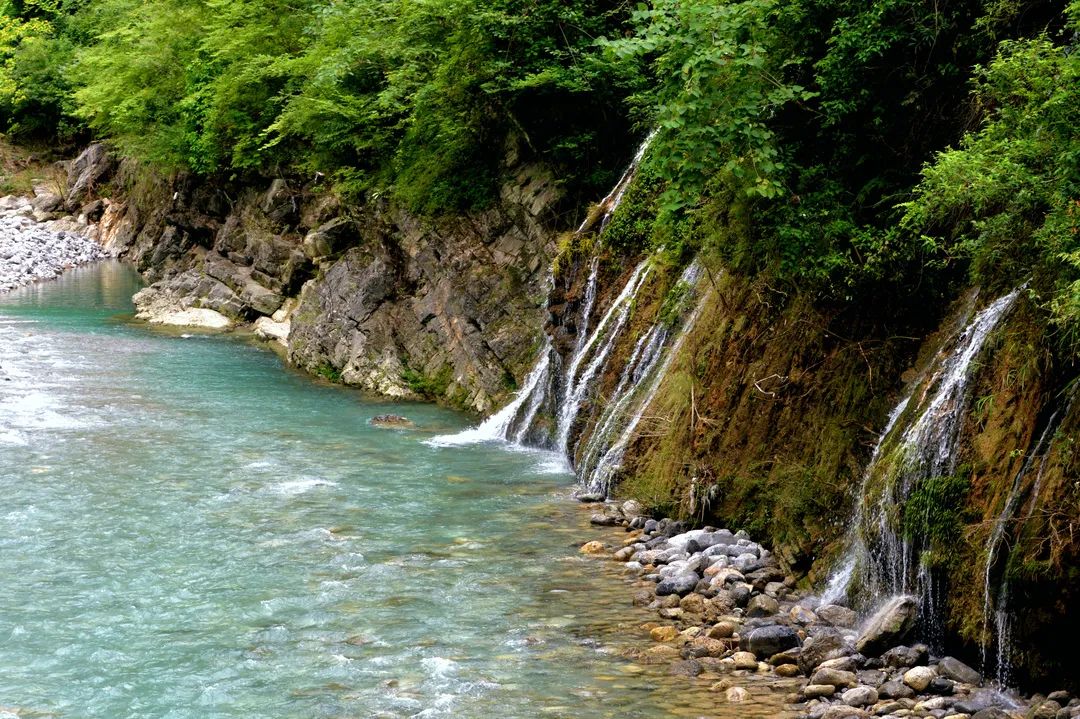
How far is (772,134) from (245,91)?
889 inches

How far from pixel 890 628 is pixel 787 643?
2.61 feet

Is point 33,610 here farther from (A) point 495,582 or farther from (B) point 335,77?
(B) point 335,77

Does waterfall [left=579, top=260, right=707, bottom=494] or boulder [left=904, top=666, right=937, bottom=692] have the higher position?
waterfall [left=579, top=260, right=707, bottom=494]

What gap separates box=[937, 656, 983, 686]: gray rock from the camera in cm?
775

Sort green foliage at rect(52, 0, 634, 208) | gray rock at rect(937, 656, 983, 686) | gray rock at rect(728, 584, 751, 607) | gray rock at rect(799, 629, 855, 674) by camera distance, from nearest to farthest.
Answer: gray rock at rect(937, 656, 983, 686)
gray rock at rect(799, 629, 855, 674)
gray rock at rect(728, 584, 751, 607)
green foliage at rect(52, 0, 634, 208)

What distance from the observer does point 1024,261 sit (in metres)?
8.55

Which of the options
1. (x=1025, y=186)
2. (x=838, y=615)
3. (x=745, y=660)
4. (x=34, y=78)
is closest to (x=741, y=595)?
(x=838, y=615)

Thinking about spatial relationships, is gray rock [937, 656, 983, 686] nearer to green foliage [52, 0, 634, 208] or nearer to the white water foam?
the white water foam

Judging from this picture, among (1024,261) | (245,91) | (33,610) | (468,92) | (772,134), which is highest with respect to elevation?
(245,91)

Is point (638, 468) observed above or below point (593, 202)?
below

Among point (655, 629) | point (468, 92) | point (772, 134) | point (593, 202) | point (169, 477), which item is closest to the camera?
point (655, 629)

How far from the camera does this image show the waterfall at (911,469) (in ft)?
28.4

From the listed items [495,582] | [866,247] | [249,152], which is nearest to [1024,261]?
[866,247]

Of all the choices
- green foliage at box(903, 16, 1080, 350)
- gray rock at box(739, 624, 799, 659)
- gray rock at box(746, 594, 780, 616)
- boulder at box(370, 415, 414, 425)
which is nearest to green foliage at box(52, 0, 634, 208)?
boulder at box(370, 415, 414, 425)
